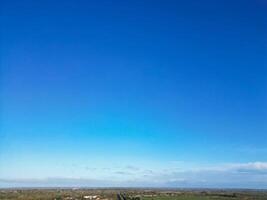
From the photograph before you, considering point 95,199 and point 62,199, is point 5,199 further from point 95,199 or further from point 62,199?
point 95,199

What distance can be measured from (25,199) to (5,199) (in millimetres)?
5516

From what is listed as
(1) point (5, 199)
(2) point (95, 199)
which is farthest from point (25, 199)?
(2) point (95, 199)

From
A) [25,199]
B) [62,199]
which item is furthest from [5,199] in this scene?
[62,199]

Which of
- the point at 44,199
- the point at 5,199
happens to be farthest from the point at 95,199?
the point at 5,199

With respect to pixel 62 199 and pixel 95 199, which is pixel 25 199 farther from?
pixel 95 199

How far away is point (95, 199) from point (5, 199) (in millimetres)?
24032

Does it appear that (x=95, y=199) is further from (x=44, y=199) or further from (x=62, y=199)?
(x=44, y=199)

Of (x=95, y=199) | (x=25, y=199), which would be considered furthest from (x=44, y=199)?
(x=95, y=199)

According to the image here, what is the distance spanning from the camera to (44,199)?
88938mm

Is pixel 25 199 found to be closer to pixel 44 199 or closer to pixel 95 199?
pixel 44 199

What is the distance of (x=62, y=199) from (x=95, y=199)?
30.7 feet

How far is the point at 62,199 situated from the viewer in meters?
95.4

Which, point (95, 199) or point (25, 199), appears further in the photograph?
point (95, 199)

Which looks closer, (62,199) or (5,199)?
(5,199)
